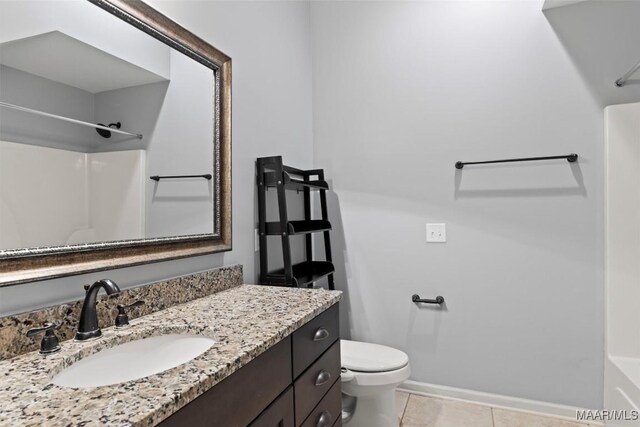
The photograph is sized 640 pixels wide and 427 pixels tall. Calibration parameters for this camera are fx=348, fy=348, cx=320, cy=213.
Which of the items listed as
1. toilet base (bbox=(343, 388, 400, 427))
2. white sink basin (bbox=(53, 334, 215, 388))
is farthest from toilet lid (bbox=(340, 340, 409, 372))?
white sink basin (bbox=(53, 334, 215, 388))

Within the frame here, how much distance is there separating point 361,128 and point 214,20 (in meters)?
1.15

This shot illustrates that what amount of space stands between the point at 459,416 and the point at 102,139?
220cm

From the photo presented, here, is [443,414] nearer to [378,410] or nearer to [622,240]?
[378,410]

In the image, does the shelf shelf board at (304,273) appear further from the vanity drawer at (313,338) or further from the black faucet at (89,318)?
the black faucet at (89,318)

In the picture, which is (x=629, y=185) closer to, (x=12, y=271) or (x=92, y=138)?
(x=92, y=138)

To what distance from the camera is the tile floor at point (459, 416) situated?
1896 millimetres

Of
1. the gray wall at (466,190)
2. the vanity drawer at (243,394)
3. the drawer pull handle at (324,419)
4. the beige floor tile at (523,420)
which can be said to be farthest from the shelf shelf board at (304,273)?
the beige floor tile at (523,420)

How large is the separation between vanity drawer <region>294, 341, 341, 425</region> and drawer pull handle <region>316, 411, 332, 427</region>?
0.21 ft

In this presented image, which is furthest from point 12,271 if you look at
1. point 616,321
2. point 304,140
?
point 616,321

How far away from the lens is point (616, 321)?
183 cm

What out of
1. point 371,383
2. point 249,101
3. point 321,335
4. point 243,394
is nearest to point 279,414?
point 243,394

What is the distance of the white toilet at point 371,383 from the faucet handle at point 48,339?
4.01 feet

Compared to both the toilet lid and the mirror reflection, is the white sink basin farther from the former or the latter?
the toilet lid

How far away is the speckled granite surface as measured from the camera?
0.82 m
